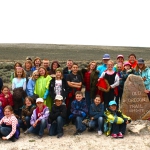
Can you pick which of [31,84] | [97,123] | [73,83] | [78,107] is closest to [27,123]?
[31,84]

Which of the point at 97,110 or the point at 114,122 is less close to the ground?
the point at 97,110

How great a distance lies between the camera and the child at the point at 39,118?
7959 mm

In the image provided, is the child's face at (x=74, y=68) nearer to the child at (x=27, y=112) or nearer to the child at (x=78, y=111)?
the child at (x=78, y=111)

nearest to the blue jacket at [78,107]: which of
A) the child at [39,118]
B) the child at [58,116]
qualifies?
the child at [58,116]

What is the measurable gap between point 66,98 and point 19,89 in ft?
5.04

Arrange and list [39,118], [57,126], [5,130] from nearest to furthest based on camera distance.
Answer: [5,130] → [39,118] → [57,126]

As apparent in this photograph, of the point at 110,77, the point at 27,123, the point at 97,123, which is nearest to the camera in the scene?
the point at 27,123

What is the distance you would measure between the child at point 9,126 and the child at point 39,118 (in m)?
0.50

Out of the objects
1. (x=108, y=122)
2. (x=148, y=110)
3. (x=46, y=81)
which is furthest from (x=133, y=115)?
(x=46, y=81)

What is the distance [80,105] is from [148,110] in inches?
101

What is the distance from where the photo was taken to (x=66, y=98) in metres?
8.90

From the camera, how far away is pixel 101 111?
327 inches

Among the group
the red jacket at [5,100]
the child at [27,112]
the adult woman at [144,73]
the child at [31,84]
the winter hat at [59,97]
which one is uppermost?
the adult woman at [144,73]

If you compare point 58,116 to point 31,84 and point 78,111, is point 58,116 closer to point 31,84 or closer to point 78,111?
point 78,111
